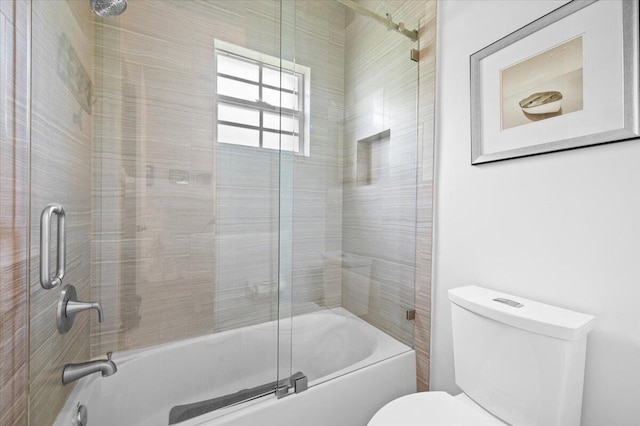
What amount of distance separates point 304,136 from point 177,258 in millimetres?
790

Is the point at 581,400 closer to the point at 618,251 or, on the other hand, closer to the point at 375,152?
the point at 618,251

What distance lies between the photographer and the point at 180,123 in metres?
1.22

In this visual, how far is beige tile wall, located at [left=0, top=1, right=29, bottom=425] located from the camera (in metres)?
0.71

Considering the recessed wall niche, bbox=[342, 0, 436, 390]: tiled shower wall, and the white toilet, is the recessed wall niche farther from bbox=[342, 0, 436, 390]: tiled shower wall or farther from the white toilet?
the white toilet

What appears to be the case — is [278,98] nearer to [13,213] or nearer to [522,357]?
[13,213]

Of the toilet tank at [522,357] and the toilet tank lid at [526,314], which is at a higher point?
the toilet tank lid at [526,314]

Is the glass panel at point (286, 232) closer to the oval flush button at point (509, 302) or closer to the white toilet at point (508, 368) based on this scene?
the white toilet at point (508, 368)

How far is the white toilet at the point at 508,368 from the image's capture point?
835mm

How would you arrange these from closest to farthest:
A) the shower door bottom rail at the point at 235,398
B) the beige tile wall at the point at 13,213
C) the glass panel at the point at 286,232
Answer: the beige tile wall at the point at 13,213 < the shower door bottom rail at the point at 235,398 < the glass panel at the point at 286,232

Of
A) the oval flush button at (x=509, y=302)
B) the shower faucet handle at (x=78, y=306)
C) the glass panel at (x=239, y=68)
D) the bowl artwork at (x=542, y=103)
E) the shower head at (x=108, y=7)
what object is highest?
the shower head at (x=108, y=7)

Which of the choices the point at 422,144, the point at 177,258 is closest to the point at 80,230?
the point at 177,258

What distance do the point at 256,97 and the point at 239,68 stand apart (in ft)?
0.52

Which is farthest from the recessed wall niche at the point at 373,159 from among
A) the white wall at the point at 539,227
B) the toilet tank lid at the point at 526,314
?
the toilet tank lid at the point at 526,314

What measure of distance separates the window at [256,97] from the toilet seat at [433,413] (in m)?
1.09
